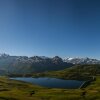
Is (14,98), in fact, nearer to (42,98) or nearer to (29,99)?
(29,99)

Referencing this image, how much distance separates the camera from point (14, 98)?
10256cm

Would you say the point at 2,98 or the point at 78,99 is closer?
the point at 2,98

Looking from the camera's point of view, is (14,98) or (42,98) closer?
(14,98)

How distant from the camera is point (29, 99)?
101250mm

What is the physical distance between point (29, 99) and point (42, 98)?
11756 millimetres

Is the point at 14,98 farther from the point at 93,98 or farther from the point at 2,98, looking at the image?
the point at 93,98

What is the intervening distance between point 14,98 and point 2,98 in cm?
634

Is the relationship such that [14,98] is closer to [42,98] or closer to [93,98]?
[42,98]

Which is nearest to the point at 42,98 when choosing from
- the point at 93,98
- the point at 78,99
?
the point at 78,99

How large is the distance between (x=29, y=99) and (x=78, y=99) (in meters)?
25.9

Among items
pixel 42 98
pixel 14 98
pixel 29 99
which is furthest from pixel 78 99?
pixel 14 98

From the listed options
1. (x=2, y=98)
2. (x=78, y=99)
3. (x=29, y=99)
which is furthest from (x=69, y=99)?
(x=2, y=98)

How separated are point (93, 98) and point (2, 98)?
47358mm

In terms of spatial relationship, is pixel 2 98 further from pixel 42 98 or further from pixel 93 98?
pixel 93 98
